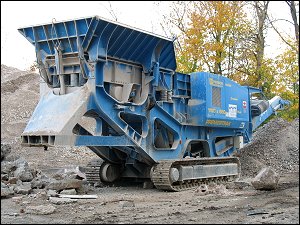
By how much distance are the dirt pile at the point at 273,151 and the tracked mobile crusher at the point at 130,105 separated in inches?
67.9

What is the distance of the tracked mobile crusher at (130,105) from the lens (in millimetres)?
9820

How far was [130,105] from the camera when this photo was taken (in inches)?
419

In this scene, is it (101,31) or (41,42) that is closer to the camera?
(101,31)

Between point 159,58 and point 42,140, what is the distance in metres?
3.75

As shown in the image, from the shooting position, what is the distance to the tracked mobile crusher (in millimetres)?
9820

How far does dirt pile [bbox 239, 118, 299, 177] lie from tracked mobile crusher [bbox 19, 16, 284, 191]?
1.72 meters

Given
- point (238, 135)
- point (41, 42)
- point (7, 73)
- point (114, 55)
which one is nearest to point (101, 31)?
point (114, 55)

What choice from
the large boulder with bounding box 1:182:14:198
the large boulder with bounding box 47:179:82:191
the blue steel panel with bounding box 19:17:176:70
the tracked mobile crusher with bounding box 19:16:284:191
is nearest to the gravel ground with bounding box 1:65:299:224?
the large boulder with bounding box 1:182:14:198

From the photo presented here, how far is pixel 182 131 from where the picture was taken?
12.2 meters

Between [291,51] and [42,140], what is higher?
[291,51]

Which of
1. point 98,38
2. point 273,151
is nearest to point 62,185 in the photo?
point 98,38

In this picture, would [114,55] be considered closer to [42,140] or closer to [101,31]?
[101,31]

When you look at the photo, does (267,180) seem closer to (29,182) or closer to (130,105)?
(130,105)

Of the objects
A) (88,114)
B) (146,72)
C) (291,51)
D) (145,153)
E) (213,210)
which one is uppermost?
(291,51)
